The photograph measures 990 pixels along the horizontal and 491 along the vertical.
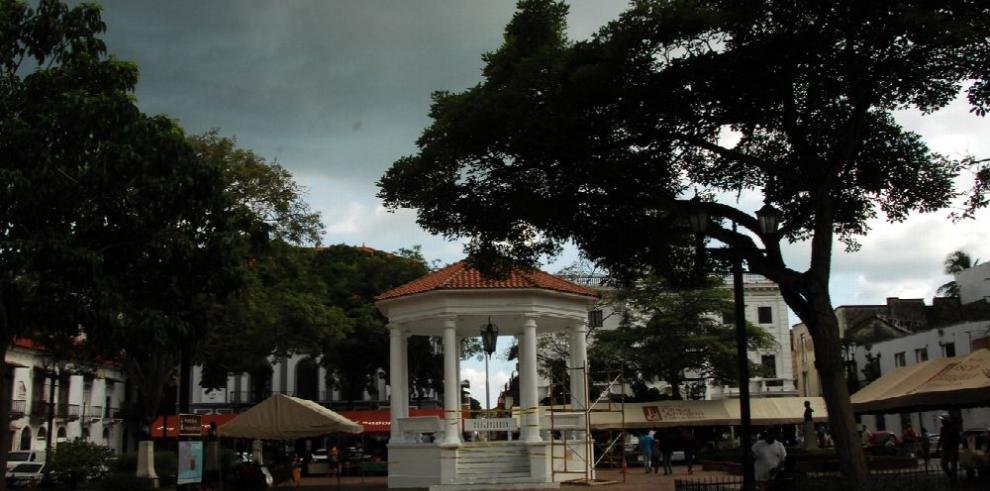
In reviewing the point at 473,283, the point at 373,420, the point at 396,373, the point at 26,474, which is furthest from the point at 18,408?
the point at 473,283

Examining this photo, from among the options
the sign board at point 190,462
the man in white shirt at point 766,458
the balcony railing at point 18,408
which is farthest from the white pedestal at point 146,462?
the balcony railing at point 18,408

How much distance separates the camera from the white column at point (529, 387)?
24.1m

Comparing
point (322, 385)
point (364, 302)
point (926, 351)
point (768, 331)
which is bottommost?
point (322, 385)

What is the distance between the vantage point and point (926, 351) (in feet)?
168

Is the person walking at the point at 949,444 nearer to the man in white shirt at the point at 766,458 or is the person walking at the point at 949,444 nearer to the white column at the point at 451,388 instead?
the man in white shirt at the point at 766,458

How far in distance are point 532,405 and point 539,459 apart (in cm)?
148

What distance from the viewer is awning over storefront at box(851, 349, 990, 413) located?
1455 centimetres

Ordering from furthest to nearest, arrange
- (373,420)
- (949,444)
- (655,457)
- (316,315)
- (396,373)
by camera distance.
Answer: (373,420) → (316,315) → (655,457) → (396,373) → (949,444)

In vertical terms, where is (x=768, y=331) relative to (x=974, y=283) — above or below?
below

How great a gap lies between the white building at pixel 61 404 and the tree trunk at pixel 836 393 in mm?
35521

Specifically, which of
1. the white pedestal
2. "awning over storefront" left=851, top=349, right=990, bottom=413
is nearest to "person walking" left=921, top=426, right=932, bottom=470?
"awning over storefront" left=851, top=349, right=990, bottom=413

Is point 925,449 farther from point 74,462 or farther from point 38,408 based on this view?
point 38,408

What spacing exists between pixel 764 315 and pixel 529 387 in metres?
46.9

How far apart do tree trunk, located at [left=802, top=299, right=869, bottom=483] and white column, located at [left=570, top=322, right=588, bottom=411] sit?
1220 centimetres
